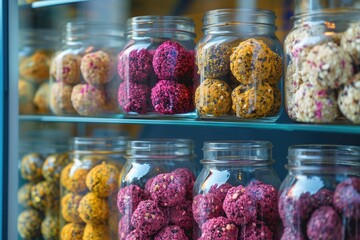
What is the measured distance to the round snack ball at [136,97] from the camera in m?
1.27

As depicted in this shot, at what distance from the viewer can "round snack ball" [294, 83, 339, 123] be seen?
101cm

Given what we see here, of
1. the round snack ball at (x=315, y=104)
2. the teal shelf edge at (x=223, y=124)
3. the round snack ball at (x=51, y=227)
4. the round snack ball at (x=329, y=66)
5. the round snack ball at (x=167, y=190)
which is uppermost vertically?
the round snack ball at (x=329, y=66)

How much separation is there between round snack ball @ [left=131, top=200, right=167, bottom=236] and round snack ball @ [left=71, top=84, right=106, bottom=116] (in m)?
0.29

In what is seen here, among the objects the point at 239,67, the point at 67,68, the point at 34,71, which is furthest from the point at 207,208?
the point at 34,71

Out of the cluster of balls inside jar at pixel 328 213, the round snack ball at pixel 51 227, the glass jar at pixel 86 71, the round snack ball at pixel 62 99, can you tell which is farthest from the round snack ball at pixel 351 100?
the round snack ball at pixel 51 227

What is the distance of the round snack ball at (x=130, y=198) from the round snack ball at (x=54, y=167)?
0.31 meters

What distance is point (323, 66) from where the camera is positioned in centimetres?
100

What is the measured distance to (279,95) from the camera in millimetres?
1154

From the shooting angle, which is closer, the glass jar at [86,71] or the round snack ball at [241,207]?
the round snack ball at [241,207]

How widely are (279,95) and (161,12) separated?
0.50 meters

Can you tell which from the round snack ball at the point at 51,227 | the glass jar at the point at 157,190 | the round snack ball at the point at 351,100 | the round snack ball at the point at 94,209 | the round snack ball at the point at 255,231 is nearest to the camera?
the round snack ball at the point at 351,100

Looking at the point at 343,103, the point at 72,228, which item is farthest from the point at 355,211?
the point at 72,228

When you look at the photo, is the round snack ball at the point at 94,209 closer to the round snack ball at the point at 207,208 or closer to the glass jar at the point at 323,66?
the round snack ball at the point at 207,208

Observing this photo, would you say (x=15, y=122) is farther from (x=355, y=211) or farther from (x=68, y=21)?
(x=355, y=211)
